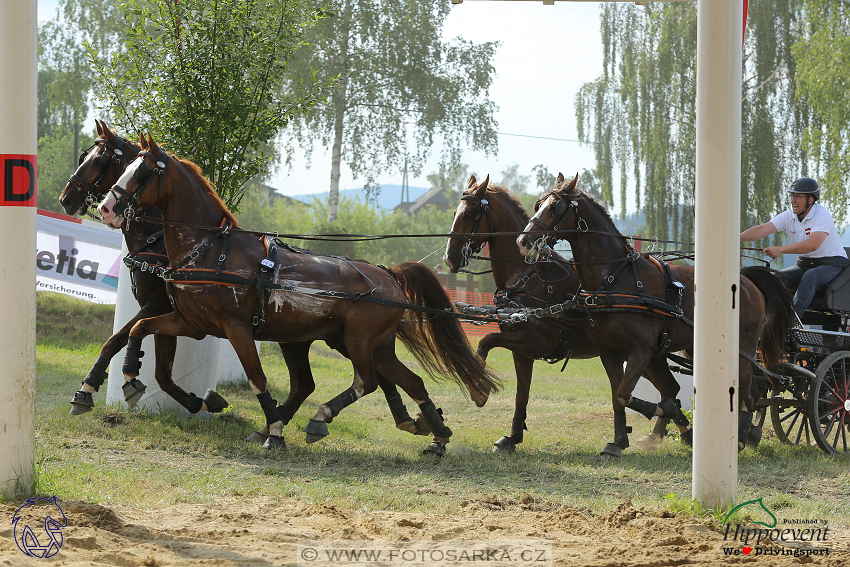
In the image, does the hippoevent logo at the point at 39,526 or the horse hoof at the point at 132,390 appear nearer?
the hippoevent logo at the point at 39,526

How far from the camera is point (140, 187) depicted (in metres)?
6.35

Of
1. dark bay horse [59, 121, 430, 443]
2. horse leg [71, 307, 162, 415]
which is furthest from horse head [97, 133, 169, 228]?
horse leg [71, 307, 162, 415]

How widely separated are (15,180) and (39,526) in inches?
76.9

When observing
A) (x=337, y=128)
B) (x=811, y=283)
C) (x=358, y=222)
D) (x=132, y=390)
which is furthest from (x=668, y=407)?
(x=358, y=222)

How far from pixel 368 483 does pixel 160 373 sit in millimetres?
2642

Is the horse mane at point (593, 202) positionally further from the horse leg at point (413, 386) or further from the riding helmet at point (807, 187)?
the horse leg at point (413, 386)

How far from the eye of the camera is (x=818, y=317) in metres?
8.16

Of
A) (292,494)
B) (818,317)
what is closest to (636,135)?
(818,317)

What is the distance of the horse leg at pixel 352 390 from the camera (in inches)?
267

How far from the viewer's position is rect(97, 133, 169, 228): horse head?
614cm

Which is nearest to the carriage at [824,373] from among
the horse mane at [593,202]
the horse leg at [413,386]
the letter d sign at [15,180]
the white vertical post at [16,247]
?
the horse mane at [593,202]

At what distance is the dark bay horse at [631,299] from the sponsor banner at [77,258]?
992cm

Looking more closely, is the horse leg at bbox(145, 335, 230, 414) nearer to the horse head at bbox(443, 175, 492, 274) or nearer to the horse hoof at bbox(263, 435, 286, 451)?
the horse hoof at bbox(263, 435, 286, 451)
